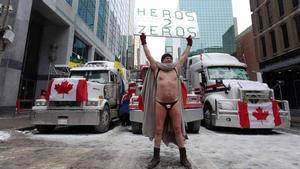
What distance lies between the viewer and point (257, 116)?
6.40 metres

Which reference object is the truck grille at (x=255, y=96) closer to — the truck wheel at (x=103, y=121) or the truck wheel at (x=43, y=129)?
the truck wheel at (x=103, y=121)

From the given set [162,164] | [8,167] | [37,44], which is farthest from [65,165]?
[37,44]

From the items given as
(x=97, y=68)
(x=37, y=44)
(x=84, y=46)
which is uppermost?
(x=84, y=46)

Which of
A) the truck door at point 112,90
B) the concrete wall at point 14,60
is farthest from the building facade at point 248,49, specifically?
the concrete wall at point 14,60

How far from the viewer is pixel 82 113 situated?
239 inches

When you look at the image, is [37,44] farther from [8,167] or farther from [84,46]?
[8,167]

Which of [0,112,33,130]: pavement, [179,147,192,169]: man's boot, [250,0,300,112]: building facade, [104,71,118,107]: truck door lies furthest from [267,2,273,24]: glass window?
[0,112,33,130]: pavement

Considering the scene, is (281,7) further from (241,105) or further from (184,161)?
(184,161)

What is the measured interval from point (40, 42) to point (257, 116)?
19.9 meters

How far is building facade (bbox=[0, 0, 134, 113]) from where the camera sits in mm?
10758

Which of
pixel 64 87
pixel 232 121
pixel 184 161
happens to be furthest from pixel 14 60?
pixel 232 121

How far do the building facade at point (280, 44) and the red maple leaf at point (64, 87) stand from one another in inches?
654

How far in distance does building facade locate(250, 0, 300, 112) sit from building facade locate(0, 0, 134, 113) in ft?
65.3

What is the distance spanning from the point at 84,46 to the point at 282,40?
2352 cm
